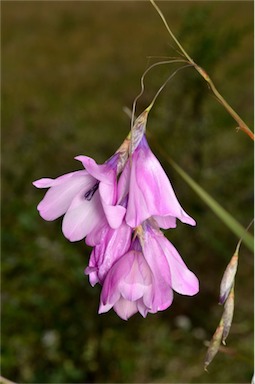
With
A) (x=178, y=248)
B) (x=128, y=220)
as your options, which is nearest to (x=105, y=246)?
(x=128, y=220)

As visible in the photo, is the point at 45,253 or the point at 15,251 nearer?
the point at 45,253

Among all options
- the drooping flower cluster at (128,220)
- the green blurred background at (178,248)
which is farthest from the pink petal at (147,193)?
the green blurred background at (178,248)

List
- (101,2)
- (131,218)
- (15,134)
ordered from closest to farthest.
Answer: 1. (131,218)
2. (15,134)
3. (101,2)

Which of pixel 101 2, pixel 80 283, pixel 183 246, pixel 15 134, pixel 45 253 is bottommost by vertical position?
pixel 183 246

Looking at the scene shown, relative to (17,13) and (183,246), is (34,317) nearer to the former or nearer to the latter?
(183,246)

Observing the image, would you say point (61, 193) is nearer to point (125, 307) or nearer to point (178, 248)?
point (125, 307)

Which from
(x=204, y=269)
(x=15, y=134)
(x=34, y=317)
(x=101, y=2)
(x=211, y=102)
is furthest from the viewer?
(x=101, y=2)

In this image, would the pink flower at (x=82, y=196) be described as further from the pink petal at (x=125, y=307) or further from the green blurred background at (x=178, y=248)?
the green blurred background at (x=178, y=248)

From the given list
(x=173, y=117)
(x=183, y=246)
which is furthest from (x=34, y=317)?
(x=173, y=117)
